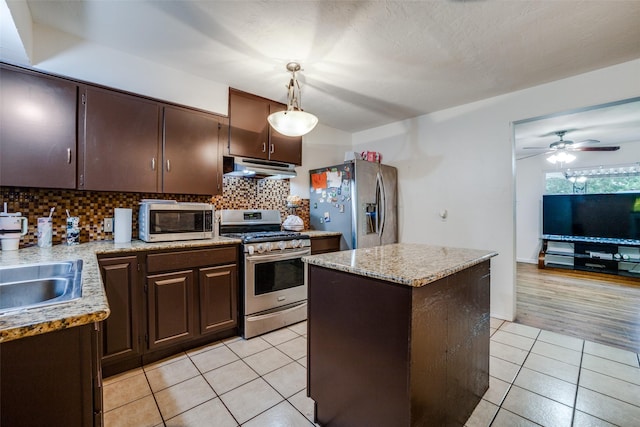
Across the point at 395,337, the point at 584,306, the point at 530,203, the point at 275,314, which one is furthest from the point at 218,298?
the point at 530,203

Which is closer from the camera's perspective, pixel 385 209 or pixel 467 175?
pixel 467 175

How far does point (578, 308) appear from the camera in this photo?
3.33 m

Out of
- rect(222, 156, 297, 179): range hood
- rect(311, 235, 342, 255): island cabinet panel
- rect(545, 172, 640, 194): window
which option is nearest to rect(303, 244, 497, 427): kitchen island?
rect(311, 235, 342, 255): island cabinet panel

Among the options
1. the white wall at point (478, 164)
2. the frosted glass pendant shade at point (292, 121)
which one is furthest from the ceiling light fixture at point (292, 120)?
the white wall at point (478, 164)

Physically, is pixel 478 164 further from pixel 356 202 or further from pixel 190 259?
pixel 190 259

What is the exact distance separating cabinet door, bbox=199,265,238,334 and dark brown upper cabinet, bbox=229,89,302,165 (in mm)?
1203

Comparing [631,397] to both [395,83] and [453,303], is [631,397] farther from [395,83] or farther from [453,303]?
[395,83]

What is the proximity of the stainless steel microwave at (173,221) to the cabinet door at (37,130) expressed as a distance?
53cm

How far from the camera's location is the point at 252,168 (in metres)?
2.81

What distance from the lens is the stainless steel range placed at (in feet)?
8.30

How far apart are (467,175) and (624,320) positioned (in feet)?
7.28

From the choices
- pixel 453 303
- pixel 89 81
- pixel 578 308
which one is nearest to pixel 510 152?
pixel 578 308

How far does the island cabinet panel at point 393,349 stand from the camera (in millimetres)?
1176

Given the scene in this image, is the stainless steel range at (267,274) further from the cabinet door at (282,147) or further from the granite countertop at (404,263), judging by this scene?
the granite countertop at (404,263)
